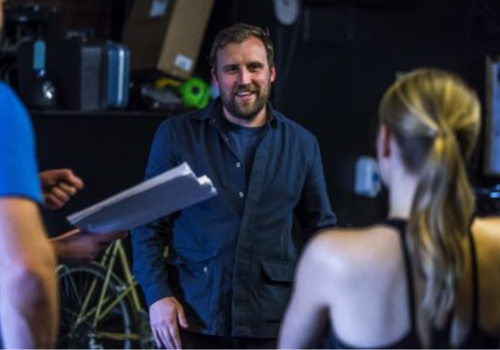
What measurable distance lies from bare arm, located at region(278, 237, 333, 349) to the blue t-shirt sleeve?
0.46m

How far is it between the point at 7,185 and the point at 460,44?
4.52m

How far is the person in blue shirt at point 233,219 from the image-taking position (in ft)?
8.63

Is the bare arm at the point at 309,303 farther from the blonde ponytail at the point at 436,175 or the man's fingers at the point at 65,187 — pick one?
the man's fingers at the point at 65,187

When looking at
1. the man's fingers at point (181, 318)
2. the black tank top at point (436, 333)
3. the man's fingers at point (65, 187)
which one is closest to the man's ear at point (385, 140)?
the black tank top at point (436, 333)

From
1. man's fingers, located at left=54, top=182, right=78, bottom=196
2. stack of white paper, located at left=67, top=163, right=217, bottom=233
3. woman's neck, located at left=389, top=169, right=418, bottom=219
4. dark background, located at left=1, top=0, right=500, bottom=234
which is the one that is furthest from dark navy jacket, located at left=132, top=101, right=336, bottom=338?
dark background, located at left=1, top=0, right=500, bottom=234

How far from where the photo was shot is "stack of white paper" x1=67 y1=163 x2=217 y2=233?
1.88m

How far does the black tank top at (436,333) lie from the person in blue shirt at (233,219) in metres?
1.01

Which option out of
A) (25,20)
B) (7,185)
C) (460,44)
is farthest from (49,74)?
(7,185)

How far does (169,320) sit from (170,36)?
276cm

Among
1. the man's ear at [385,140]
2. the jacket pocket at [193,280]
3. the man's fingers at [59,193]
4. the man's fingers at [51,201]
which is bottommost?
the jacket pocket at [193,280]

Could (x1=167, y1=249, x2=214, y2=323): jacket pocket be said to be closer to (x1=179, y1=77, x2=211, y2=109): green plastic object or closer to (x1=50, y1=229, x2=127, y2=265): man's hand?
(x1=50, y1=229, x2=127, y2=265): man's hand

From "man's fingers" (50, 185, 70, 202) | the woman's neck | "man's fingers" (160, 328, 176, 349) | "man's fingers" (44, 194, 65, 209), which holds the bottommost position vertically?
"man's fingers" (160, 328, 176, 349)

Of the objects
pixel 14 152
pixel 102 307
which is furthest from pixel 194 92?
pixel 14 152

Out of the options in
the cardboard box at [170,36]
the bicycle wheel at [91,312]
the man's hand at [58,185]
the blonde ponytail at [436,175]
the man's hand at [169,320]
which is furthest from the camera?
the cardboard box at [170,36]
